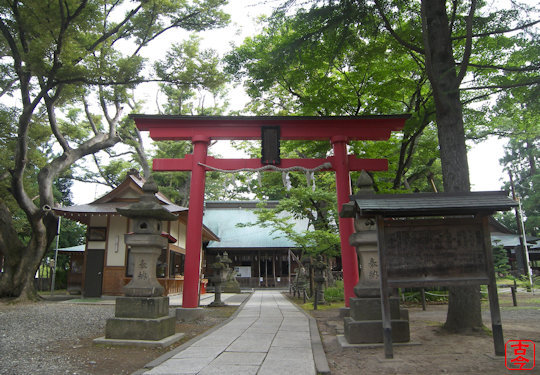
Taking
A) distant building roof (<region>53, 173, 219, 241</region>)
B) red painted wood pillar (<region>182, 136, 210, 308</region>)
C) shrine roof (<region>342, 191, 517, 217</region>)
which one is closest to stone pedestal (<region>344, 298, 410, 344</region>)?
shrine roof (<region>342, 191, 517, 217</region>)

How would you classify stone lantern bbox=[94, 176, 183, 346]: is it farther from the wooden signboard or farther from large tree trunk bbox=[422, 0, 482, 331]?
large tree trunk bbox=[422, 0, 482, 331]

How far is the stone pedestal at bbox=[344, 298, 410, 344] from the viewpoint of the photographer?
5.26m

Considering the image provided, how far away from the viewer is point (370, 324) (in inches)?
208

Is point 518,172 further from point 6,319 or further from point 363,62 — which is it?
point 6,319

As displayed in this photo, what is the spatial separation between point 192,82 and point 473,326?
12.1 m

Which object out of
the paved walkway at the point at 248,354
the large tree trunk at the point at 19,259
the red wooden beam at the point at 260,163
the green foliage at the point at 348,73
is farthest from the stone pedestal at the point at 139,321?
the large tree trunk at the point at 19,259

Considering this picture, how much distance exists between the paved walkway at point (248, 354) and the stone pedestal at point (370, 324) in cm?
74

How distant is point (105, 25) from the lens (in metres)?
14.1

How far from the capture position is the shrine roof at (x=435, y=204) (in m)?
4.60

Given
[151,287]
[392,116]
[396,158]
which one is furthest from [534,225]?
[151,287]

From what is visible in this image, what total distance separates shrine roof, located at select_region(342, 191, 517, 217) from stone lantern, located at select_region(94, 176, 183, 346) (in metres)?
3.86

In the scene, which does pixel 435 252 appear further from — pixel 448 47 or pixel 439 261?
pixel 448 47

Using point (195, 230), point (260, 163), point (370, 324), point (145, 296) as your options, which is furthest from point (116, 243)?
point (370, 324)

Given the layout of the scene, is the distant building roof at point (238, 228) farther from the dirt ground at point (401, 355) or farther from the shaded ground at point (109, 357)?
the shaded ground at point (109, 357)
